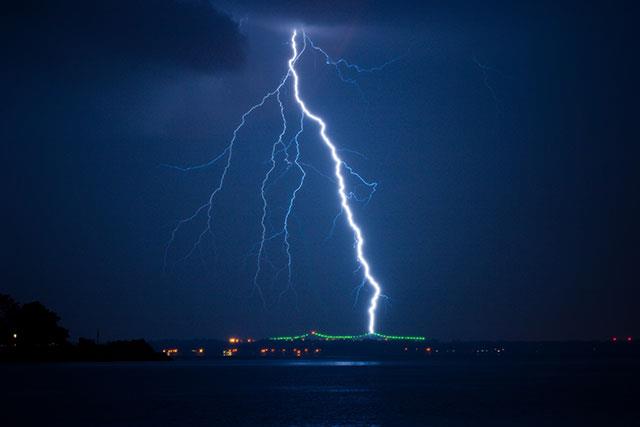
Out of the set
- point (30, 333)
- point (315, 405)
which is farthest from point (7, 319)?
point (315, 405)

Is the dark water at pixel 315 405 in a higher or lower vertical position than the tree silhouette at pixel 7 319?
lower

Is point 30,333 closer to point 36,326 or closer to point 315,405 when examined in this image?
point 36,326

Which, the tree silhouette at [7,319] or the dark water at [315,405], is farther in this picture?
the tree silhouette at [7,319]

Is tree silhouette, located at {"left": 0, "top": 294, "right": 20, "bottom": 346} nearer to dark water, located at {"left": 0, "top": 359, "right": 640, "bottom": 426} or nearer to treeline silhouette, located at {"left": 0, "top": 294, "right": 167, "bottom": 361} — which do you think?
treeline silhouette, located at {"left": 0, "top": 294, "right": 167, "bottom": 361}

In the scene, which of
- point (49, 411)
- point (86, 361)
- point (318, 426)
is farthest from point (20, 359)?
point (318, 426)

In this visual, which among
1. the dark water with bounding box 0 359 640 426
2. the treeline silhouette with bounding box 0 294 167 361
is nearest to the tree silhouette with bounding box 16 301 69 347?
the treeline silhouette with bounding box 0 294 167 361

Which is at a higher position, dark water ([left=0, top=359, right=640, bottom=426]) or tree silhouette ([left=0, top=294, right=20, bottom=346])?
tree silhouette ([left=0, top=294, right=20, bottom=346])

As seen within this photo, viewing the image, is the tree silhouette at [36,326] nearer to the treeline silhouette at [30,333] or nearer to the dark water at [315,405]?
the treeline silhouette at [30,333]

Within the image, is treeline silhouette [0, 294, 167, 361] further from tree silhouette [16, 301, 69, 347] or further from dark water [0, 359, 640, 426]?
dark water [0, 359, 640, 426]

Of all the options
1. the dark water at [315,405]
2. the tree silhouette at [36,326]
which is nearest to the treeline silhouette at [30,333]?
the tree silhouette at [36,326]

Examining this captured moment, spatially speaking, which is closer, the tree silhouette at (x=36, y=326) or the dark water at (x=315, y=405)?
the dark water at (x=315, y=405)

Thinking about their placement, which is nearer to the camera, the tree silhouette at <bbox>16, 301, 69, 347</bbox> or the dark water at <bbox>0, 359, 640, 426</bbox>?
the dark water at <bbox>0, 359, 640, 426</bbox>
